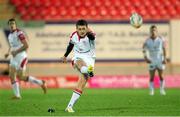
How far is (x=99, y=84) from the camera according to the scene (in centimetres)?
2806

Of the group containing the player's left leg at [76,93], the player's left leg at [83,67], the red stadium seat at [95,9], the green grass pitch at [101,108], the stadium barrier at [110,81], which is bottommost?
the stadium barrier at [110,81]

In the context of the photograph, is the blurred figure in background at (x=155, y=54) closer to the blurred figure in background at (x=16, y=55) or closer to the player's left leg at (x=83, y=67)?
the blurred figure in background at (x=16, y=55)

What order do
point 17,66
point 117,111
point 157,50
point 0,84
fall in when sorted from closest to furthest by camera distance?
point 117,111 → point 17,66 → point 157,50 → point 0,84

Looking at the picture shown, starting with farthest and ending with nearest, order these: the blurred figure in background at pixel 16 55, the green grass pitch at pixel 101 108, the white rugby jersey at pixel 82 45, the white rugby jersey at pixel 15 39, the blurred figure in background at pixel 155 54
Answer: the blurred figure in background at pixel 155 54 < the white rugby jersey at pixel 15 39 < the blurred figure in background at pixel 16 55 < the white rugby jersey at pixel 82 45 < the green grass pitch at pixel 101 108

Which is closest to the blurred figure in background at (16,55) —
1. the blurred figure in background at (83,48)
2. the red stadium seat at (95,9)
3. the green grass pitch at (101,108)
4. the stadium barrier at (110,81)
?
the green grass pitch at (101,108)

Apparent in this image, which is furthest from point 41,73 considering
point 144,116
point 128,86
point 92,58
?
point 144,116

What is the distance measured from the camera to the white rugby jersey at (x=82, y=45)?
15.0 metres

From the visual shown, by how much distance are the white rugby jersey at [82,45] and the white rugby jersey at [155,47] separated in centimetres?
816

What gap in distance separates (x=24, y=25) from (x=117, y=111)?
→ 49.7 ft

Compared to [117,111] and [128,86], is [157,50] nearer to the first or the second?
[128,86]

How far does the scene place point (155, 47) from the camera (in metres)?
23.1

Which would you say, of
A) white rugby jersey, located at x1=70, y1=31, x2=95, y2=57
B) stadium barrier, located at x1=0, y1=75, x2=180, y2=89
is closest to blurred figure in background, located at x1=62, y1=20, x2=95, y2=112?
white rugby jersey, located at x1=70, y1=31, x2=95, y2=57

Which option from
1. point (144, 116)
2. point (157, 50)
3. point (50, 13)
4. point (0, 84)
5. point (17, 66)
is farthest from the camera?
point (50, 13)

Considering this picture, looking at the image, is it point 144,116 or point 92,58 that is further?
point 92,58
